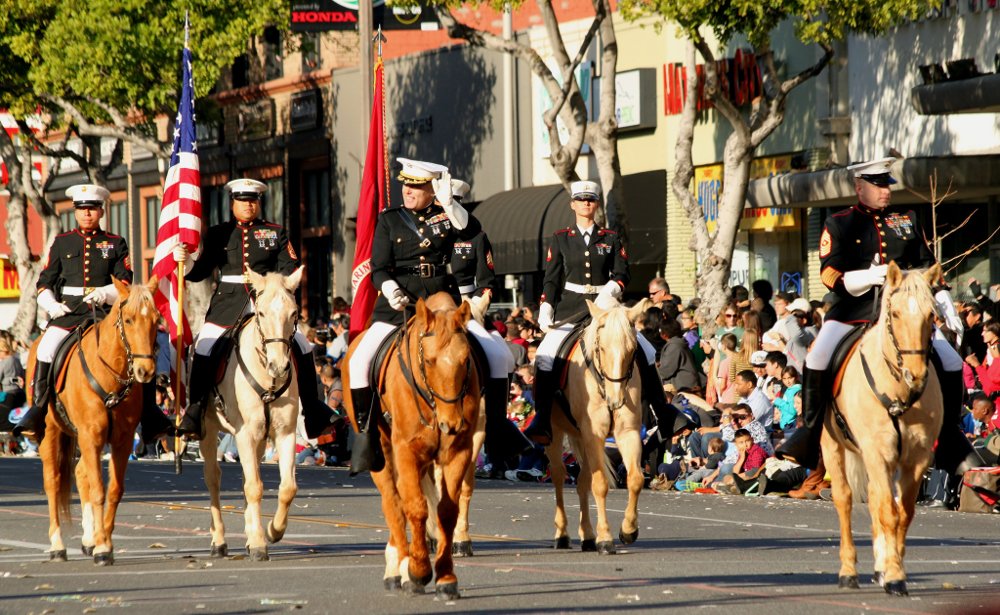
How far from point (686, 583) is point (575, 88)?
17436 mm

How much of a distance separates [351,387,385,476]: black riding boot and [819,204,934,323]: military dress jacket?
3.04 meters

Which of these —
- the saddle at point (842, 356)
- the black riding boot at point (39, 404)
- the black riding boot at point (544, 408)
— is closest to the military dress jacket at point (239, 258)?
the black riding boot at point (39, 404)

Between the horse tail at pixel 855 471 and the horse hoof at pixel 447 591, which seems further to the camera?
the horse tail at pixel 855 471

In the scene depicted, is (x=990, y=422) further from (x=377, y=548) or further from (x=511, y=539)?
(x=377, y=548)

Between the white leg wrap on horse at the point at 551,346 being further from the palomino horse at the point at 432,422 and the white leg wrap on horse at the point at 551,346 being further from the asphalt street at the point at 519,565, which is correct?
the palomino horse at the point at 432,422

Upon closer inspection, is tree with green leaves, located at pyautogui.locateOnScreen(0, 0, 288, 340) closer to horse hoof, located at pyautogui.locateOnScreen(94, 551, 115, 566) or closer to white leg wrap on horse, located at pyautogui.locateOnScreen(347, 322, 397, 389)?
horse hoof, located at pyautogui.locateOnScreen(94, 551, 115, 566)

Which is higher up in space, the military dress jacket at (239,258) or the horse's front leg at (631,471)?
the military dress jacket at (239,258)

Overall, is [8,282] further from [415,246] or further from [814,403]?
[814,403]

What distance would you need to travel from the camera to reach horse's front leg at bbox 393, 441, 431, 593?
1067 cm

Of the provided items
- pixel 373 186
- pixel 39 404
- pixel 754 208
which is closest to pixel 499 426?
pixel 39 404

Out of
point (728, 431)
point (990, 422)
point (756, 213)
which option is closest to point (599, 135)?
point (756, 213)

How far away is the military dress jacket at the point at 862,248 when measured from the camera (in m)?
12.2

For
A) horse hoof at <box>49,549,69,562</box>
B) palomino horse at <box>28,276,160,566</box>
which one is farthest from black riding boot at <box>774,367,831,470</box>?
horse hoof at <box>49,549,69,562</box>

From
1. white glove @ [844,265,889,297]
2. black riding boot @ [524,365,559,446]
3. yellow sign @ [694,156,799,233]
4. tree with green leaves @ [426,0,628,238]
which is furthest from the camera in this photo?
yellow sign @ [694,156,799,233]
